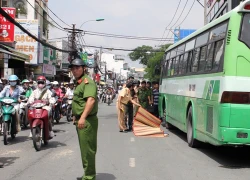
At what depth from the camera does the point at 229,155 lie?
29.0 feet

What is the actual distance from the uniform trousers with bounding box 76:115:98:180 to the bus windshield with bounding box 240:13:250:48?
3.28m

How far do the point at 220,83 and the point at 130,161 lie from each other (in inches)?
94.9

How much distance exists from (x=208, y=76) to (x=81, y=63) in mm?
3372

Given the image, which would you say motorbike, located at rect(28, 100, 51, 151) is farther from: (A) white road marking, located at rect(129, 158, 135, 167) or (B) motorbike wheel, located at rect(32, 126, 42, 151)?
(A) white road marking, located at rect(129, 158, 135, 167)

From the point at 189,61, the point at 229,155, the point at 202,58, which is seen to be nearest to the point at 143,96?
the point at 189,61

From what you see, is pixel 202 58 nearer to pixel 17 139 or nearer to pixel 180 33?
pixel 17 139

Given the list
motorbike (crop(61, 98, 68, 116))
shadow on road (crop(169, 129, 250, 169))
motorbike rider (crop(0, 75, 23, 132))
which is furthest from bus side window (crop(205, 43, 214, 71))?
motorbike (crop(61, 98, 68, 116))

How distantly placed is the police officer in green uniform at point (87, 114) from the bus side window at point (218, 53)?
9.71 ft

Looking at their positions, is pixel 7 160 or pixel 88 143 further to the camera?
pixel 7 160

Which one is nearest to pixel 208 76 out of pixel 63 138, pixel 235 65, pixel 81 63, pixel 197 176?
pixel 235 65

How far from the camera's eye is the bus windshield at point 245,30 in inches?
278

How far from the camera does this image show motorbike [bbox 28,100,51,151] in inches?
352

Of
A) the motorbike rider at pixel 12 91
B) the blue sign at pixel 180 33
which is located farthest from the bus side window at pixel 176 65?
the blue sign at pixel 180 33

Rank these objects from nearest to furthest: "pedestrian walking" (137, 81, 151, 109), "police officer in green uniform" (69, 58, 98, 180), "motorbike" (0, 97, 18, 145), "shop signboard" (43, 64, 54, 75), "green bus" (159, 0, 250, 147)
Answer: "police officer in green uniform" (69, 58, 98, 180), "green bus" (159, 0, 250, 147), "motorbike" (0, 97, 18, 145), "pedestrian walking" (137, 81, 151, 109), "shop signboard" (43, 64, 54, 75)
